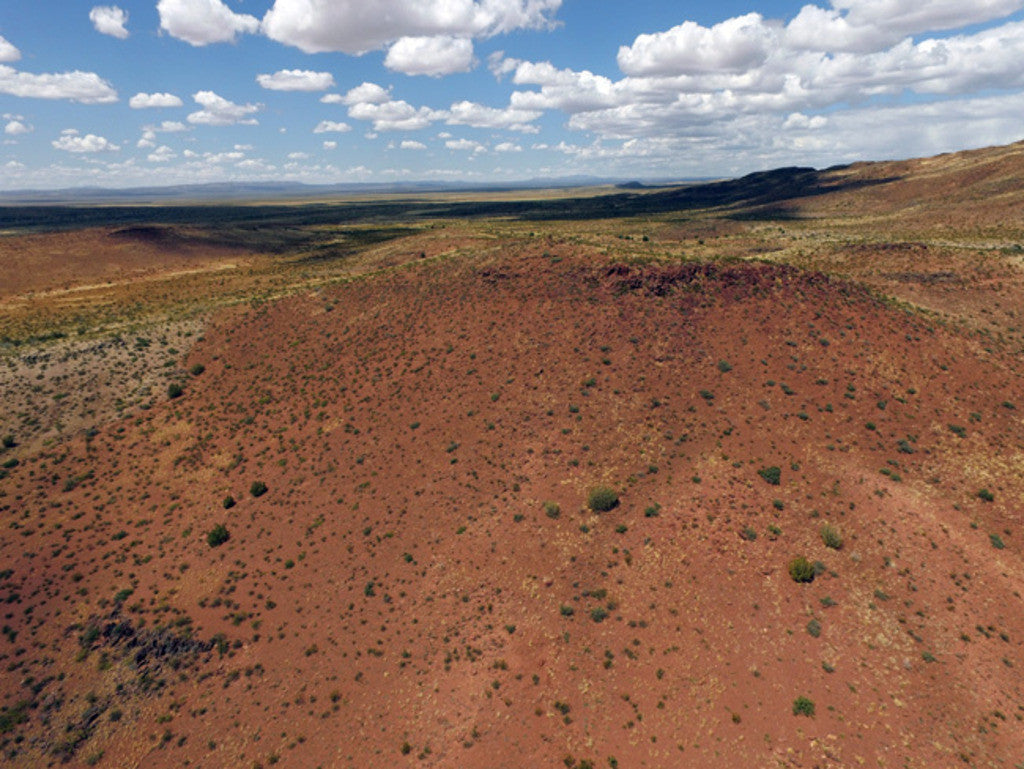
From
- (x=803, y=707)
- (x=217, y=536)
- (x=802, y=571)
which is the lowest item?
(x=803, y=707)

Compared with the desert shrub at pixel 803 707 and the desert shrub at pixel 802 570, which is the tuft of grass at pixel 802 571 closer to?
the desert shrub at pixel 802 570

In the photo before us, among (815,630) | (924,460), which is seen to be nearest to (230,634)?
(815,630)

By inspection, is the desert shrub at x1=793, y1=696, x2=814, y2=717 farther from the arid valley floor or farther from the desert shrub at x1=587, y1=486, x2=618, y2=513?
the desert shrub at x1=587, y1=486, x2=618, y2=513

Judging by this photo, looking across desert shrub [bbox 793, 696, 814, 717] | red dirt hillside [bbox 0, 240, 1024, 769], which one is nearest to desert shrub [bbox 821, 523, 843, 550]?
red dirt hillside [bbox 0, 240, 1024, 769]

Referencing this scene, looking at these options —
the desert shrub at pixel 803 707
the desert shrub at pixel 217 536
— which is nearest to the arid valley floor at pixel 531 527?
the desert shrub at pixel 803 707

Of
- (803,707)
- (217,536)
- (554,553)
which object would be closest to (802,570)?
(803,707)

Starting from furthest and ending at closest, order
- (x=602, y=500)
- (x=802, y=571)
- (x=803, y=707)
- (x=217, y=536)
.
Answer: (x=217, y=536)
(x=602, y=500)
(x=802, y=571)
(x=803, y=707)

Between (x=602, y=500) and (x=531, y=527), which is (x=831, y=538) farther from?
(x=531, y=527)

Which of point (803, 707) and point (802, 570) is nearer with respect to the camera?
point (803, 707)
